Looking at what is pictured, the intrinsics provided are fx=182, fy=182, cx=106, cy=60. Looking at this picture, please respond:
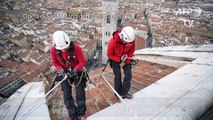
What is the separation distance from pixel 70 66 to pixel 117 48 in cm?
94

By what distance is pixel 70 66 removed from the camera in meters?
3.20

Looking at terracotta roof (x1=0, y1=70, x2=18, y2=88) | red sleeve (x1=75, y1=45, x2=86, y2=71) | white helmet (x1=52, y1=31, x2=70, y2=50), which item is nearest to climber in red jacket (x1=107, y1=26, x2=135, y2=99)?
red sleeve (x1=75, y1=45, x2=86, y2=71)

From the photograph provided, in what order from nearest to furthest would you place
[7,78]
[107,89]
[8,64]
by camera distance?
[107,89] → [7,78] → [8,64]

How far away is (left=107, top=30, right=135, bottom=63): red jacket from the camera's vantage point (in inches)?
133

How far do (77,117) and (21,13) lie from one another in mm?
60008

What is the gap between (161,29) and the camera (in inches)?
1361

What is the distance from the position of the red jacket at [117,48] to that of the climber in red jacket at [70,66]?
56cm

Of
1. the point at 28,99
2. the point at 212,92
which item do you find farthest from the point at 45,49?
the point at 212,92

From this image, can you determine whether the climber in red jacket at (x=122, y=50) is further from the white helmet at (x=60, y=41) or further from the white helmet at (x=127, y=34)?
the white helmet at (x=60, y=41)

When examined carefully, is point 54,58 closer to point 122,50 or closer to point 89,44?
point 122,50

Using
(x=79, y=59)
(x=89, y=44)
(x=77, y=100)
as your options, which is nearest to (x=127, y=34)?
(x=79, y=59)

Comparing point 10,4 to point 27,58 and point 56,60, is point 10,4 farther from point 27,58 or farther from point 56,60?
point 56,60

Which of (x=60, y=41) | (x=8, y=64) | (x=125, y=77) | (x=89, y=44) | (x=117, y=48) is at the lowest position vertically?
(x=8, y=64)

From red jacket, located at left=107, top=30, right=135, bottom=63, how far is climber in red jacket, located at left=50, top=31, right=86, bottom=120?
0.56 meters
